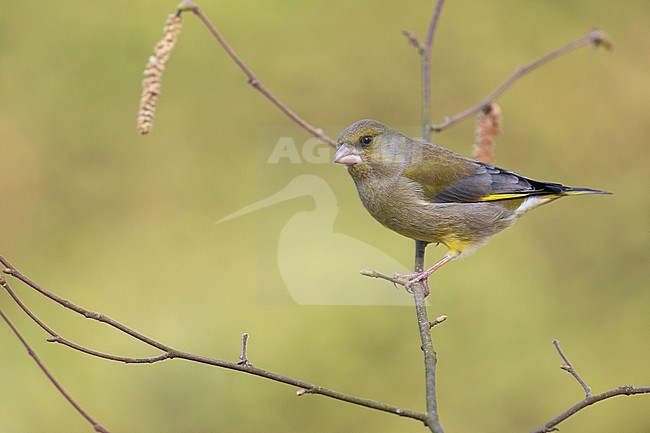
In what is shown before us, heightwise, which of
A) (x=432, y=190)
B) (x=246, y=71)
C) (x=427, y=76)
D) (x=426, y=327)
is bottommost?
(x=426, y=327)

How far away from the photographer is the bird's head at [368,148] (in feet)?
12.2

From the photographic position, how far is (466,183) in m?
4.01

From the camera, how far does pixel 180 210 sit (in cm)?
662

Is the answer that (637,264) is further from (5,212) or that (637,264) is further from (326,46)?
(5,212)

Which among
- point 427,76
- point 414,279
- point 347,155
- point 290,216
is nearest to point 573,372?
point 414,279

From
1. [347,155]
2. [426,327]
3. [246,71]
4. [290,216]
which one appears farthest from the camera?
[290,216]

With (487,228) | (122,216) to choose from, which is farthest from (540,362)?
(122,216)

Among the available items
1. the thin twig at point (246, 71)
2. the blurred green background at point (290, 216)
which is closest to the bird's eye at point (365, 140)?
the thin twig at point (246, 71)

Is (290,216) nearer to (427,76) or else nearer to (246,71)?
(427,76)

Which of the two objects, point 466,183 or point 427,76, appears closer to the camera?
point 427,76

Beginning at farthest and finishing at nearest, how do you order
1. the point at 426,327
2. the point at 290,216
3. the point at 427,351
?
the point at 290,216 < the point at 426,327 < the point at 427,351

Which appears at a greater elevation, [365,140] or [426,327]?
[365,140]

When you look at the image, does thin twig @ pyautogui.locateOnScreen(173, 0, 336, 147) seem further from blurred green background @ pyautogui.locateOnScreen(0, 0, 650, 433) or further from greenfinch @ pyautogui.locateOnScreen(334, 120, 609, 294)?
blurred green background @ pyautogui.locateOnScreen(0, 0, 650, 433)

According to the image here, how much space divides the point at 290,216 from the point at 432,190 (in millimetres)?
2328
